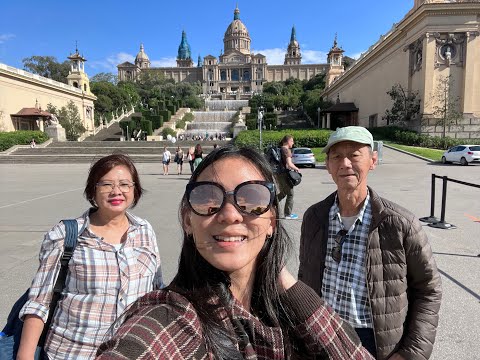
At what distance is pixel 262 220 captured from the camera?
1.19m

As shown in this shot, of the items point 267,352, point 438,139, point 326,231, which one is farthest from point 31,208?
point 438,139

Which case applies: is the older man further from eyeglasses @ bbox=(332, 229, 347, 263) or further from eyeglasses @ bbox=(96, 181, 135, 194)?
eyeglasses @ bbox=(96, 181, 135, 194)

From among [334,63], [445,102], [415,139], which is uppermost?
[334,63]

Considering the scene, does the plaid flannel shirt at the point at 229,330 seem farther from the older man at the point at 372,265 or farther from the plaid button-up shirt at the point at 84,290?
the plaid button-up shirt at the point at 84,290

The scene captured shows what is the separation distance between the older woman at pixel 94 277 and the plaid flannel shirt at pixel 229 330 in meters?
0.68

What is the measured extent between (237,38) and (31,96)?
91770 millimetres

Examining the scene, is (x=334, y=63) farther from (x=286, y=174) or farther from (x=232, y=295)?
(x=232, y=295)

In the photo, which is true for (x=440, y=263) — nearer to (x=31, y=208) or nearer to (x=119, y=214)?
(x=119, y=214)

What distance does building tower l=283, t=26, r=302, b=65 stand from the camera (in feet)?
424

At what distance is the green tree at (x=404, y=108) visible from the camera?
109ft

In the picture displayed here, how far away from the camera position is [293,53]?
131250mm

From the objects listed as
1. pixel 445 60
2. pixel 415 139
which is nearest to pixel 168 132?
pixel 415 139

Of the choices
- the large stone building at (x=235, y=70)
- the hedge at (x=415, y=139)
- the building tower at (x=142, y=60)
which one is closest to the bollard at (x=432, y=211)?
the hedge at (x=415, y=139)

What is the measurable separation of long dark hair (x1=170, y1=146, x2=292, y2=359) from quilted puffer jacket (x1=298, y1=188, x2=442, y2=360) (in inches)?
30.7
